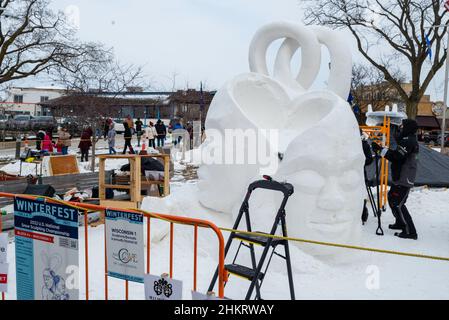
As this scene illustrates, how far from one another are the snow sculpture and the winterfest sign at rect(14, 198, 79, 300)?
3.13m

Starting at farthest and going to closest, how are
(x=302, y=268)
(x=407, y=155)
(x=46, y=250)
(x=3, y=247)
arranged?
(x=407, y=155)
(x=302, y=268)
(x=3, y=247)
(x=46, y=250)

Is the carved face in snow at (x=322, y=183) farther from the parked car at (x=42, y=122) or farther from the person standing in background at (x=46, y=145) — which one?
the parked car at (x=42, y=122)

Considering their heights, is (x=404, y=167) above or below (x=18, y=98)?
below

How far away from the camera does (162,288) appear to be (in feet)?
10.4

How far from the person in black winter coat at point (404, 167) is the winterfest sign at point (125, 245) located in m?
5.43

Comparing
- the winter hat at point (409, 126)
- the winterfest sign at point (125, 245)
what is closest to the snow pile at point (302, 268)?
the winterfest sign at point (125, 245)

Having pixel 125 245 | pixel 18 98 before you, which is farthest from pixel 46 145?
pixel 18 98

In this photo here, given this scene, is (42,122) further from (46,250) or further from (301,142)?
(46,250)

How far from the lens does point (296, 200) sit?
240 inches

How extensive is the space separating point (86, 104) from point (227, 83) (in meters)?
11.0

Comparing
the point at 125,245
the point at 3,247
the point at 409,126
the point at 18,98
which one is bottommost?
the point at 3,247

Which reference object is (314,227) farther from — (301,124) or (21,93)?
(21,93)

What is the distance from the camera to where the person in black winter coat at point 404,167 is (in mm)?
7555

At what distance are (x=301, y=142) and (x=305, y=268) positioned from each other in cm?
167
